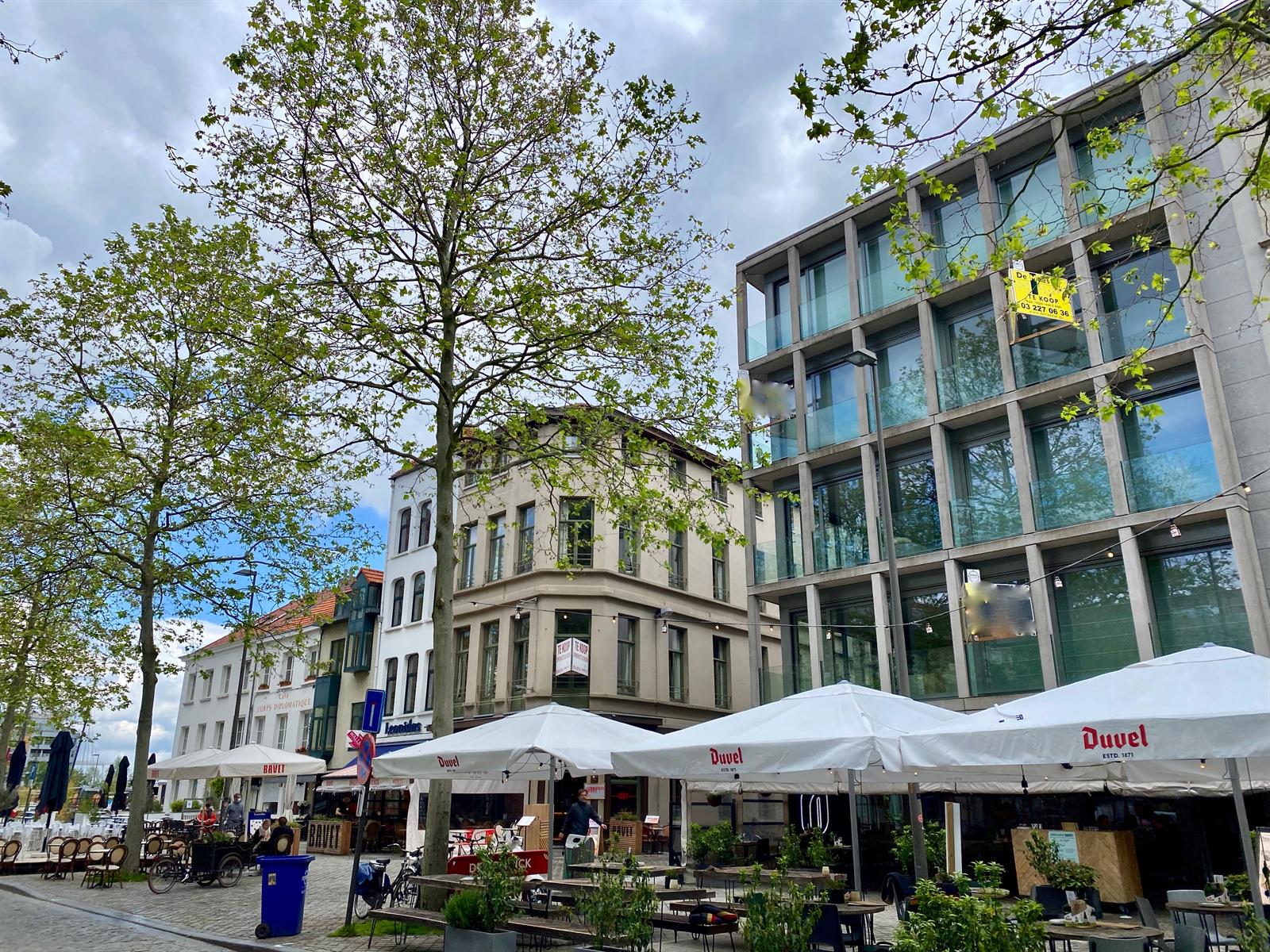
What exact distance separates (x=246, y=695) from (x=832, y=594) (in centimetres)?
3524

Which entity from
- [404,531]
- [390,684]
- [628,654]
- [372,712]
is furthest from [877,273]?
[390,684]

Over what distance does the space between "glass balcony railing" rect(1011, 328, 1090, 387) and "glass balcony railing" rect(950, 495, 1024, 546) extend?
9.37 feet

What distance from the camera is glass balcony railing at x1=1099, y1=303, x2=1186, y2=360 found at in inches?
739

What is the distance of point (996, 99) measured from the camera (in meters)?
7.90

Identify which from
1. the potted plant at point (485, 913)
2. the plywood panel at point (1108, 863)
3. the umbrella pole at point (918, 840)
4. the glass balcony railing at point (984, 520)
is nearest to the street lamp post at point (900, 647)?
the umbrella pole at point (918, 840)

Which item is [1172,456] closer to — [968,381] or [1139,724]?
[968,381]

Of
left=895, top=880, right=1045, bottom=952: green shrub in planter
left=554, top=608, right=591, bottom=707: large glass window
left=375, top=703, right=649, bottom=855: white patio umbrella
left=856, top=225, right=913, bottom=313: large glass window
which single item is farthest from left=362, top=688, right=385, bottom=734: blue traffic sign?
left=856, top=225, right=913, bottom=313: large glass window

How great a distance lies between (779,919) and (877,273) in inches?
792

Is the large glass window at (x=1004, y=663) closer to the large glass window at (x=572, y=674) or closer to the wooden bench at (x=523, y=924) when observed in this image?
the wooden bench at (x=523, y=924)

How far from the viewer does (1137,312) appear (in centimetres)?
1941

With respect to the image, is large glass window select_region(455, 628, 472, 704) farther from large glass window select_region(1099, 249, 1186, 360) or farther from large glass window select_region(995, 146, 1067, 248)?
large glass window select_region(1099, 249, 1186, 360)

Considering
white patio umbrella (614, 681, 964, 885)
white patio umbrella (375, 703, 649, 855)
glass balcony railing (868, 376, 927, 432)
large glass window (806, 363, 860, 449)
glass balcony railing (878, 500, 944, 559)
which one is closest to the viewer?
white patio umbrella (614, 681, 964, 885)

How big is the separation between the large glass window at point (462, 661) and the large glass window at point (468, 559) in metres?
1.82

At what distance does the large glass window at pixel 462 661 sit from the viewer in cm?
3291
